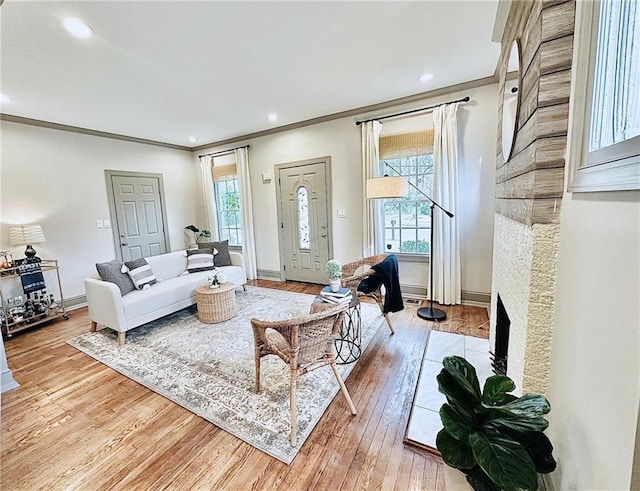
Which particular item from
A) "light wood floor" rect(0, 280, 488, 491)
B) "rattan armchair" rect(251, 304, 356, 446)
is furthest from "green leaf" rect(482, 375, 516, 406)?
"rattan armchair" rect(251, 304, 356, 446)

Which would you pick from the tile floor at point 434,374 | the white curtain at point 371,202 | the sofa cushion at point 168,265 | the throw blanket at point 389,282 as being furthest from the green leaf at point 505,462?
the sofa cushion at point 168,265

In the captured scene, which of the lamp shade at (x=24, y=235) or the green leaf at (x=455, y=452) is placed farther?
the lamp shade at (x=24, y=235)

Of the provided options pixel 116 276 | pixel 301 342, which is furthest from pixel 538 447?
pixel 116 276

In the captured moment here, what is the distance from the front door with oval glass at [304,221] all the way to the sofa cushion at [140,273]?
2.24 metres

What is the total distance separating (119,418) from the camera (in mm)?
1915

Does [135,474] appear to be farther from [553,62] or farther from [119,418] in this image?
[553,62]

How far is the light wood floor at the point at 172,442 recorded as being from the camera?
1446mm

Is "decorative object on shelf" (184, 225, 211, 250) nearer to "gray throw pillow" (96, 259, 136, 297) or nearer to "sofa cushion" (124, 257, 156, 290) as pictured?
"sofa cushion" (124, 257, 156, 290)

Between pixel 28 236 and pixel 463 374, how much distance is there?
16.4 ft

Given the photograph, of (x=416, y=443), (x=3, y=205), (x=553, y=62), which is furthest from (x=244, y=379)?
(x=3, y=205)

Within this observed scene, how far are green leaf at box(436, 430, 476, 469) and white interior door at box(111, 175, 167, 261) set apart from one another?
5563 mm

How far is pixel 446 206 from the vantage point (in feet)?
11.3

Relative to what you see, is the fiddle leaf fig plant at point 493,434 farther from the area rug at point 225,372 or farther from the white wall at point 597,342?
the area rug at point 225,372

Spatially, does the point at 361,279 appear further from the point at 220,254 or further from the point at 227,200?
the point at 227,200
